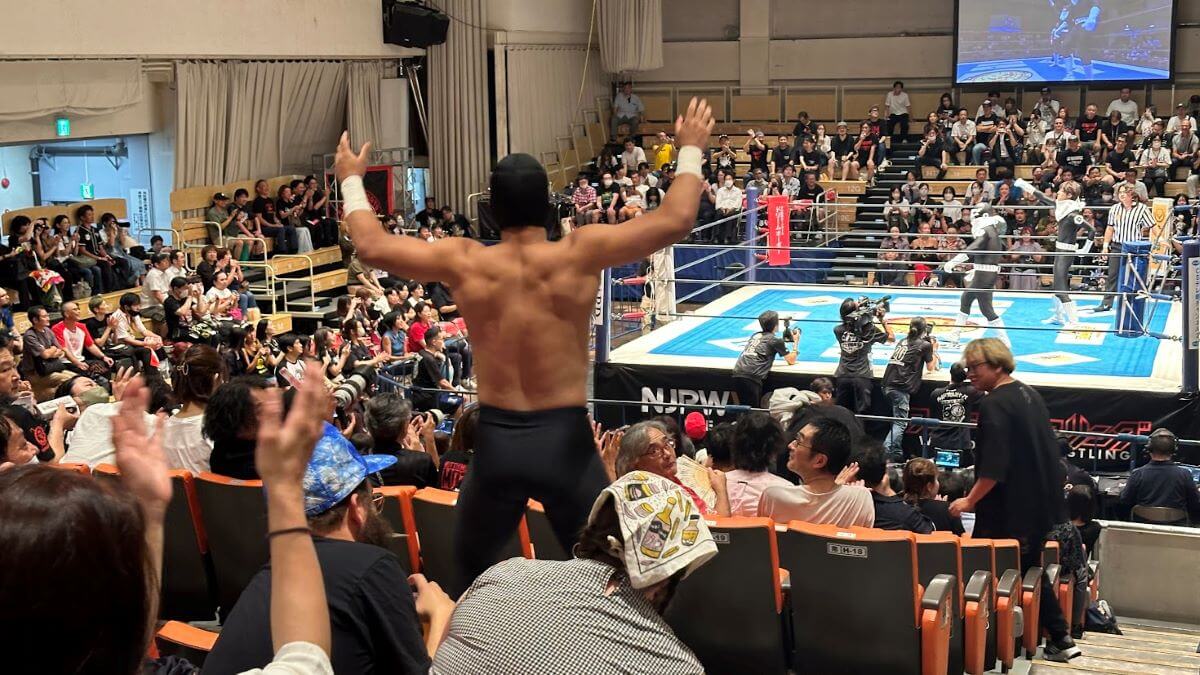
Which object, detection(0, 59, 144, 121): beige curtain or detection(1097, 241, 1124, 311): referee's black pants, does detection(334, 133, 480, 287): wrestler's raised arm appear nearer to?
detection(1097, 241, 1124, 311): referee's black pants

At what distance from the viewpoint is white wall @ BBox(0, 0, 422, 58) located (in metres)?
11.4

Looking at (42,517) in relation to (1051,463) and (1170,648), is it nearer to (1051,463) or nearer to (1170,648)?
(1051,463)

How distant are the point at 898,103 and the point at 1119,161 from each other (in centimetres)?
377

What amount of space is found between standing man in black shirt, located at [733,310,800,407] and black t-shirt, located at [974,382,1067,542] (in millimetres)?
4516

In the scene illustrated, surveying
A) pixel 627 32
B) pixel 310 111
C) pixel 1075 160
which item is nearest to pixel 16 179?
pixel 310 111

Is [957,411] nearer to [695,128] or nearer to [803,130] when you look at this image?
[695,128]

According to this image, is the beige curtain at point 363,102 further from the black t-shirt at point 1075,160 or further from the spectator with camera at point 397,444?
the spectator with camera at point 397,444

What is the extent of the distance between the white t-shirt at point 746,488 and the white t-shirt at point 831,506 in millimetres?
296

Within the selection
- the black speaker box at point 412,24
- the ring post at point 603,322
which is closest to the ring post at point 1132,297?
the ring post at point 603,322

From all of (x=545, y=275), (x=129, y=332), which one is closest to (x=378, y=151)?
(x=129, y=332)

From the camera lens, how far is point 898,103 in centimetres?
1931

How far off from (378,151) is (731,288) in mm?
5515

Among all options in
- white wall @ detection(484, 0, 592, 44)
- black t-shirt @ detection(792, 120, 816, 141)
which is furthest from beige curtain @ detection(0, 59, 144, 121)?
black t-shirt @ detection(792, 120, 816, 141)

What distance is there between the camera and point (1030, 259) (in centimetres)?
1373
